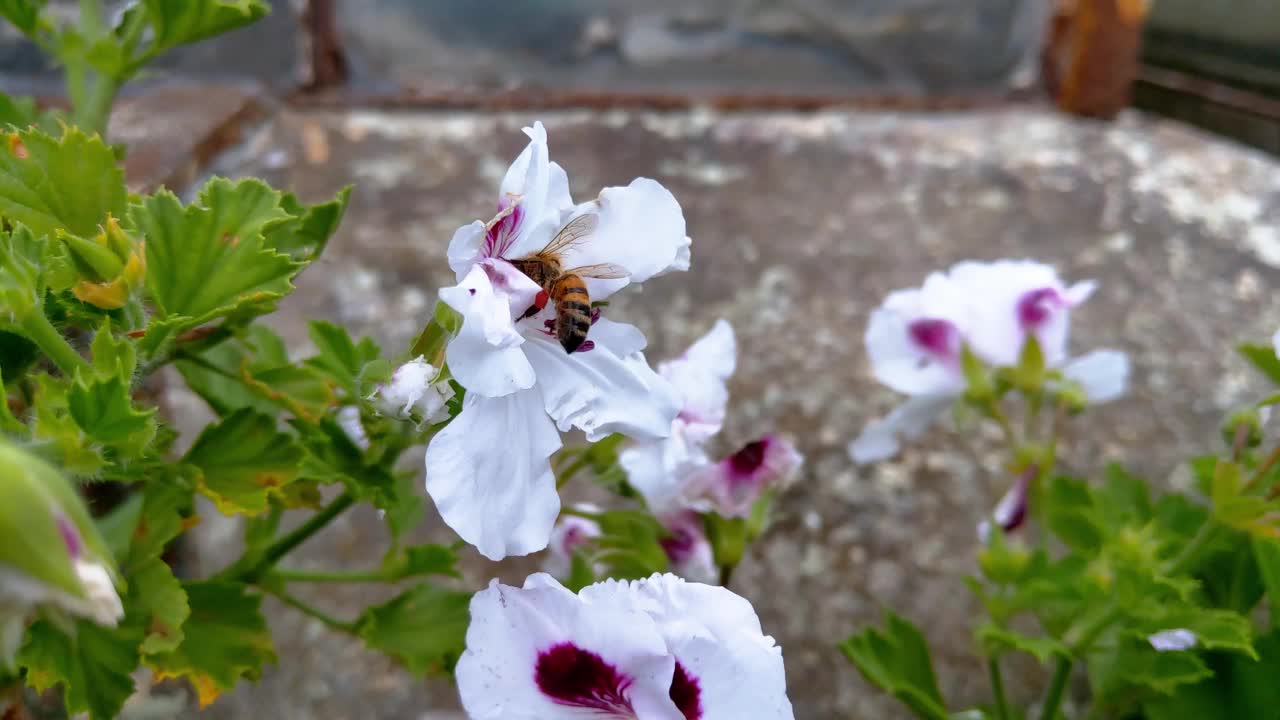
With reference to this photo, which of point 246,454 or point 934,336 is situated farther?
point 934,336

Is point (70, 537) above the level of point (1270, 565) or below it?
above

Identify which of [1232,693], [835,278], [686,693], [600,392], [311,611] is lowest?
[835,278]

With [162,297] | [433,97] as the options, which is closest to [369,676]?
[162,297]

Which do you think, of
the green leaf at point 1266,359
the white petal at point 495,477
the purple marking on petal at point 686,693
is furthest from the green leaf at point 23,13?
the green leaf at point 1266,359

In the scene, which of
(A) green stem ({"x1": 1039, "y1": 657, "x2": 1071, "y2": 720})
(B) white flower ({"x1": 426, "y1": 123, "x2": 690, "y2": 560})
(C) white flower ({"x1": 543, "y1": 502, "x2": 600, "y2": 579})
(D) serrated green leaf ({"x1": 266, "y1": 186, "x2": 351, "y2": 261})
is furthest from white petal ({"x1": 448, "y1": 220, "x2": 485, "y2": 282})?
(A) green stem ({"x1": 1039, "y1": 657, "x2": 1071, "y2": 720})

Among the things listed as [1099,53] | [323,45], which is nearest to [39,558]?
[323,45]

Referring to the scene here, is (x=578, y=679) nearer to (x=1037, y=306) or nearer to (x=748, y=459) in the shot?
(x=748, y=459)

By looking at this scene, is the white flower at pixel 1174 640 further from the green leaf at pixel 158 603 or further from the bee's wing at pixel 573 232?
the green leaf at pixel 158 603

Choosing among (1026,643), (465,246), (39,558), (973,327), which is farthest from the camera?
(973,327)
